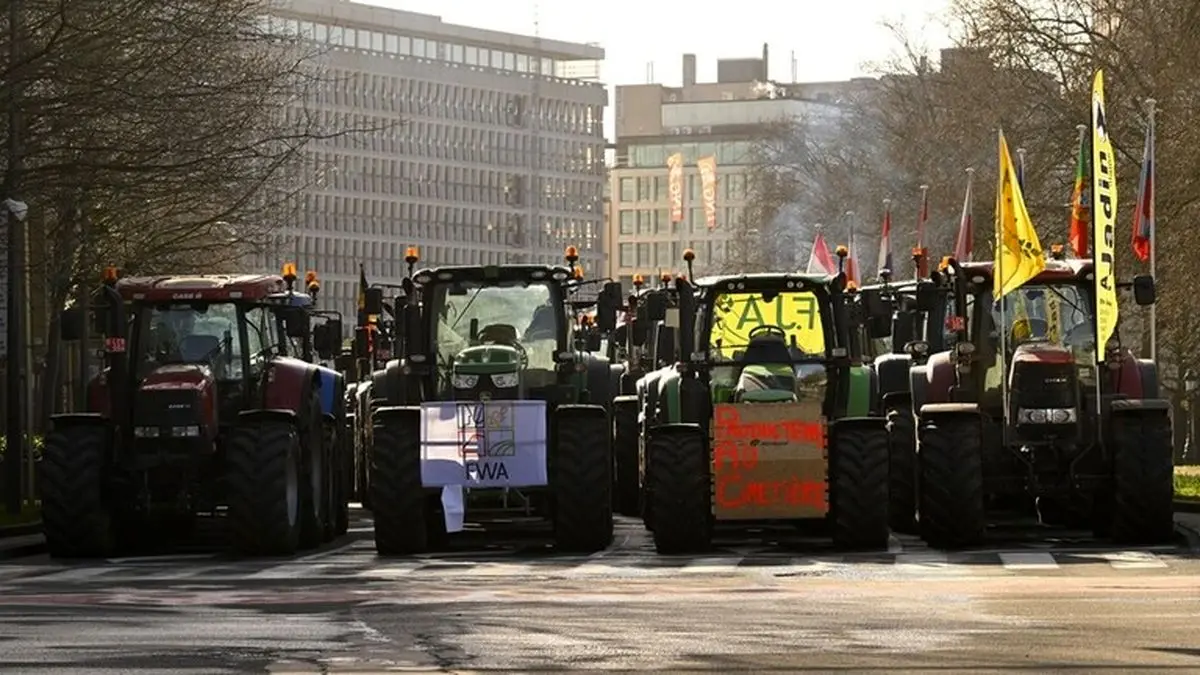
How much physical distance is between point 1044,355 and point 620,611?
985 cm

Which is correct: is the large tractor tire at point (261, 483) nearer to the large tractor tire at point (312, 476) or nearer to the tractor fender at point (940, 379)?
the large tractor tire at point (312, 476)

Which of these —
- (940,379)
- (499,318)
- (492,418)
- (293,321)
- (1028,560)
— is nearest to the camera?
(1028,560)

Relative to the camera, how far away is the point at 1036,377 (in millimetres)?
32156

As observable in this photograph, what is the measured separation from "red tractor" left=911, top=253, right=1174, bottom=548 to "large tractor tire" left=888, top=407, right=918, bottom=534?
0.30m

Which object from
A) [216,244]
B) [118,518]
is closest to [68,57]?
[118,518]

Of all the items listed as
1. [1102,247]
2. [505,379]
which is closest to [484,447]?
[505,379]

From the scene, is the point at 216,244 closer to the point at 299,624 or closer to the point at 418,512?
the point at 418,512

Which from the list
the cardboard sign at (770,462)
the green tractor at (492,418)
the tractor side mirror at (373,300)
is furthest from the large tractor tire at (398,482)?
the cardboard sign at (770,462)

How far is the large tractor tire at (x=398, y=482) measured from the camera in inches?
1255

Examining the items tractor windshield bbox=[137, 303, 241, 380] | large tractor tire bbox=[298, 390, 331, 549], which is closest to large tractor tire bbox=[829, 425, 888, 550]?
large tractor tire bbox=[298, 390, 331, 549]

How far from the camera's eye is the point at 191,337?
111ft

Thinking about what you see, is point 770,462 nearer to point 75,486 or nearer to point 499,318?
point 499,318

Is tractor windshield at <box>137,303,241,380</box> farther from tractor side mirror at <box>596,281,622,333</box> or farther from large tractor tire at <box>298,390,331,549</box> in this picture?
tractor side mirror at <box>596,281,622,333</box>

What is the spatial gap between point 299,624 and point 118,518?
36.8 ft
